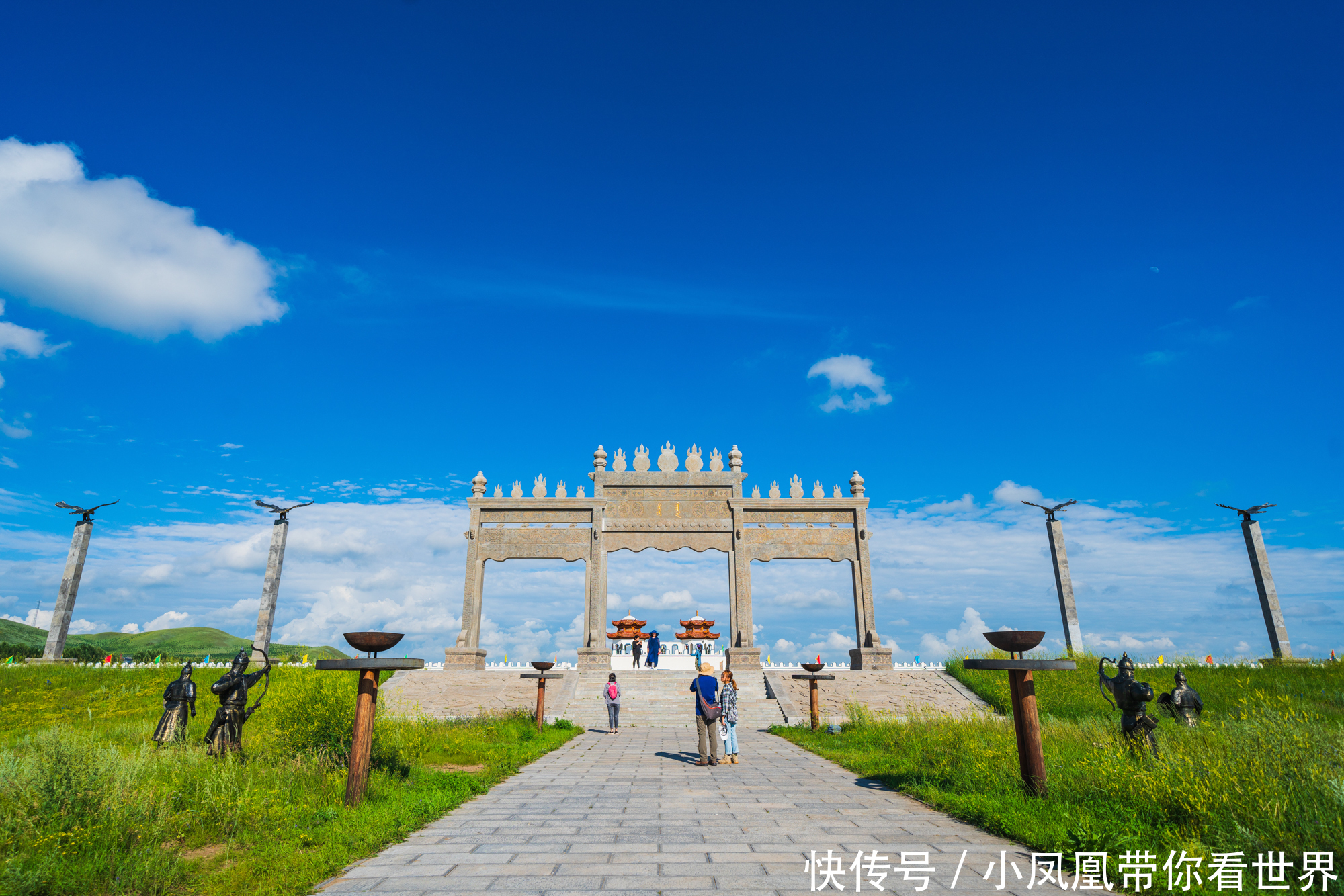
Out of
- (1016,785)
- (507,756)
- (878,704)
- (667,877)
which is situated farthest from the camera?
(878,704)

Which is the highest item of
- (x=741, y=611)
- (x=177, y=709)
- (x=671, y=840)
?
(x=741, y=611)

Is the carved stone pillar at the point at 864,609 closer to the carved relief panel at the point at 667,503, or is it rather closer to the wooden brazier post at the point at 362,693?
the carved relief panel at the point at 667,503

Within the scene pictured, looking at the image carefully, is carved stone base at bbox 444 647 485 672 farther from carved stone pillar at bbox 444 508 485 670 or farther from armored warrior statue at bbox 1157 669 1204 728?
armored warrior statue at bbox 1157 669 1204 728

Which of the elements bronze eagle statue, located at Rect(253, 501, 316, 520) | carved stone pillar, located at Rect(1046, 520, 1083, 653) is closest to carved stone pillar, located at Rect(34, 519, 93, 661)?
bronze eagle statue, located at Rect(253, 501, 316, 520)

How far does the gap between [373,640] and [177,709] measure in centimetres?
572

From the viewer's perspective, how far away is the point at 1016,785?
21.0 ft

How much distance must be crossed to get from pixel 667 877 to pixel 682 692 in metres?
15.4

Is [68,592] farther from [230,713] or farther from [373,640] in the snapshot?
[373,640]

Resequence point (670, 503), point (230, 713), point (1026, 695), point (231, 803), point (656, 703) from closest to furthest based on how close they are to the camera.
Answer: point (231, 803)
point (1026, 695)
point (230, 713)
point (656, 703)
point (670, 503)

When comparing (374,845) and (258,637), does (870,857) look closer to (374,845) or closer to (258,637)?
(374,845)

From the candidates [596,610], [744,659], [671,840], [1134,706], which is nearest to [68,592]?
[596,610]

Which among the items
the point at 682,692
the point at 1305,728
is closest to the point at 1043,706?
the point at 682,692

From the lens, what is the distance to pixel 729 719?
392 inches

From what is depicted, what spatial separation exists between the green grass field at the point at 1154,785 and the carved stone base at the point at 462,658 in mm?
16920
